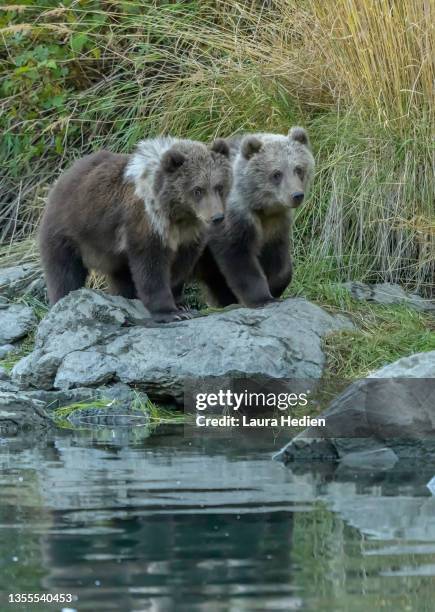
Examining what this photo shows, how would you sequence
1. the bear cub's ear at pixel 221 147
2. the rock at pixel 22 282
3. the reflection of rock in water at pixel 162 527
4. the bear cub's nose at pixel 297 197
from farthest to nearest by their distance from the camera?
the rock at pixel 22 282, the bear cub's nose at pixel 297 197, the bear cub's ear at pixel 221 147, the reflection of rock in water at pixel 162 527

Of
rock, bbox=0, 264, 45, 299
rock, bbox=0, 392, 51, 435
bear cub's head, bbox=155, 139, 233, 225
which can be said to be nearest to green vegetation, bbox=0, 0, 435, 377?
rock, bbox=0, 264, 45, 299

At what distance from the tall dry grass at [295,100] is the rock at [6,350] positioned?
183 centimetres

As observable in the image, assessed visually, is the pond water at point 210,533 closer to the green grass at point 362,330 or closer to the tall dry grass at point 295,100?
the green grass at point 362,330

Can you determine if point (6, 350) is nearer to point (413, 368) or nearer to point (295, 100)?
point (295, 100)

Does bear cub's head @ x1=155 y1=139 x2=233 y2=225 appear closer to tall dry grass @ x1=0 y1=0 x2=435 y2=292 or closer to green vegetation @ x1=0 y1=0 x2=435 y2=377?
green vegetation @ x1=0 y1=0 x2=435 y2=377

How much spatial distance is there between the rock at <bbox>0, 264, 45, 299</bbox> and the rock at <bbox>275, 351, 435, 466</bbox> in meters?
4.52

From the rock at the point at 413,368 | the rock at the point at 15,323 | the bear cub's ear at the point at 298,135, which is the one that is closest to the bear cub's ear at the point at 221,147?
the bear cub's ear at the point at 298,135

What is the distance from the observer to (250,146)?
8914 millimetres

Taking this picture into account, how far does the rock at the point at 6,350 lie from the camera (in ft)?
29.5

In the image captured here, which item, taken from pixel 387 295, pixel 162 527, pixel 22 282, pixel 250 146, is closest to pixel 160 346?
pixel 250 146

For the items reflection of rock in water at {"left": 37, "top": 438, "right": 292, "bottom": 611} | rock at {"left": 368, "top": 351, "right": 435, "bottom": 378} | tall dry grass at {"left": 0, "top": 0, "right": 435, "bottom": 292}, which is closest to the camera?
reflection of rock in water at {"left": 37, "top": 438, "right": 292, "bottom": 611}

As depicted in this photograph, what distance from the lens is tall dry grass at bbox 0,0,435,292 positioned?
9711 mm

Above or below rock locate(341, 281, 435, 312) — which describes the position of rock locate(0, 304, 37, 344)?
below

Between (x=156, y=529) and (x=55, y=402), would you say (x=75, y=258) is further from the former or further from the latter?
(x=156, y=529)
